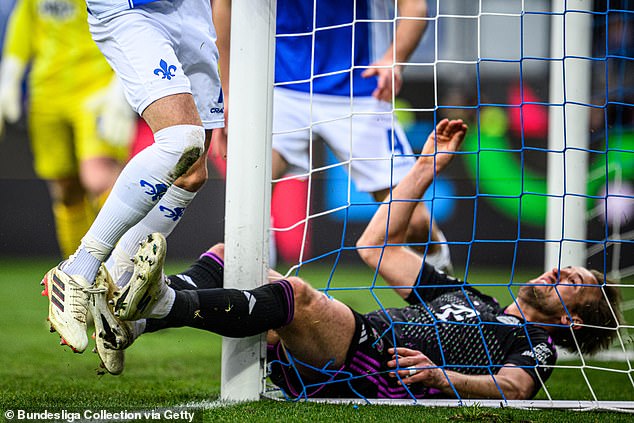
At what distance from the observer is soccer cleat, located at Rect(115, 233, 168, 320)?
7.20 ft

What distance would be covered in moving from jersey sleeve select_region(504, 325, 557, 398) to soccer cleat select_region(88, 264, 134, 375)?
1.19 meters

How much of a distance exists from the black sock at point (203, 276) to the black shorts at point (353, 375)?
11.9 inches

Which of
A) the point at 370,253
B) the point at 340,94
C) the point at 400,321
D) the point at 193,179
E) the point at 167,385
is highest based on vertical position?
the point at 340,94

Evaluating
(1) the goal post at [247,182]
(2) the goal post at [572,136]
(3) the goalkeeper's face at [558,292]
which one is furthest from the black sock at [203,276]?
(2) the goal post at [572,136]

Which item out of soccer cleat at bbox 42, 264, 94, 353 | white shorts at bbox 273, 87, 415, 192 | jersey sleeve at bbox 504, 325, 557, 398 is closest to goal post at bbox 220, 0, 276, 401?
soccer cleat at bbox 42, 264, 94, 353

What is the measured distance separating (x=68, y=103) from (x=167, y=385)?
15.0ft

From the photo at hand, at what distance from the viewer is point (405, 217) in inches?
121

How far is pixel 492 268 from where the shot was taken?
Answer: 8305 mm

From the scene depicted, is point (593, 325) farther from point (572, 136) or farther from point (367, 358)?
point (572, 136)

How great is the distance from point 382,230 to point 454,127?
0.44m

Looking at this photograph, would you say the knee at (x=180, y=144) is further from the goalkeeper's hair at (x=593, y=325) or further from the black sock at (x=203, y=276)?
the goalkeeper's hair at (x=593, y=325)

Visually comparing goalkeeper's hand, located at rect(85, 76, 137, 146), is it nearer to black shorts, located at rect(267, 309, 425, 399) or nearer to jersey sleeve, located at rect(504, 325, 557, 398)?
black shorts, located at rect(267, 309, 425, 399)

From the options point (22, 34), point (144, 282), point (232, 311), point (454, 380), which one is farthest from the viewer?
point (22, 34)

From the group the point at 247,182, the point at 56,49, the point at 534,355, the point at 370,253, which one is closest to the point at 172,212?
the point at 247,182
